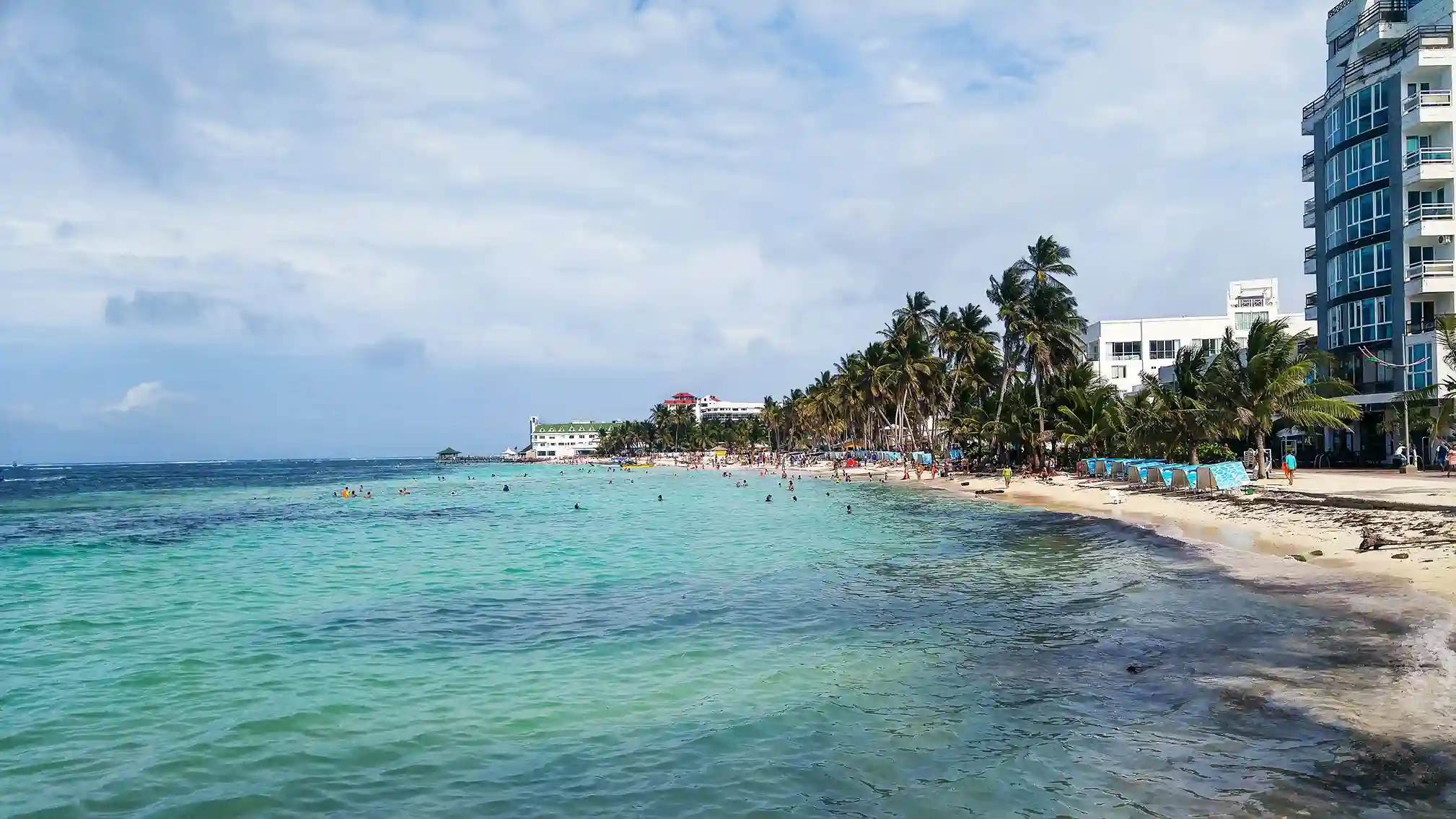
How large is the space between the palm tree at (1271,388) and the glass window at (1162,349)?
127 feet

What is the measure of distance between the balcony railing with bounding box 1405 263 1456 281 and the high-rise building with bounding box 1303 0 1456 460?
0.05 meters

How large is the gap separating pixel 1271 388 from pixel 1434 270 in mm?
14990

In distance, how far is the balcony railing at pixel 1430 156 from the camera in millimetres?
42656

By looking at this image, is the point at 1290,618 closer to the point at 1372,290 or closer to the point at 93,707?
the point at 93,707

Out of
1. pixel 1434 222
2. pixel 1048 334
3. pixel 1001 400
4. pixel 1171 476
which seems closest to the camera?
pixel 1171 476

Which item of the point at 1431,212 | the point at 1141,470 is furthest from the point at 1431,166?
the point at 1141,470

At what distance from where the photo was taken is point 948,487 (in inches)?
2244

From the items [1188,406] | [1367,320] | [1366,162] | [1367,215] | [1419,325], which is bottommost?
[1188,406]

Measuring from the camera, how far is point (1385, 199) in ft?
148

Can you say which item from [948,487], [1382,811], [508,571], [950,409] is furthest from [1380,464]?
[1382,811]

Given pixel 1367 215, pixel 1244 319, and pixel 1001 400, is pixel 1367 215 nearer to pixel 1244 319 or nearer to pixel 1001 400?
pixel 1001 400

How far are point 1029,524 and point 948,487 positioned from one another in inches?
986

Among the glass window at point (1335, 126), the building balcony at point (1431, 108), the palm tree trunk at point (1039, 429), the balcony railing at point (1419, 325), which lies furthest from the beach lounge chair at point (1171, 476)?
the glass window at point (1335, 126)

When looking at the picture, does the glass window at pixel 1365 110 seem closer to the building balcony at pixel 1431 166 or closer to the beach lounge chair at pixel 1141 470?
the building balcony at pixel 1431 166
